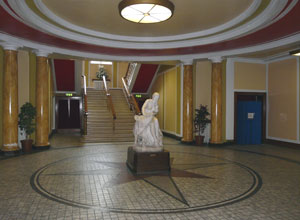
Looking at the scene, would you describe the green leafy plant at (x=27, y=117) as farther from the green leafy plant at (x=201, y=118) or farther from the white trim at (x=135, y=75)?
the white trim at (x=135, y=75)

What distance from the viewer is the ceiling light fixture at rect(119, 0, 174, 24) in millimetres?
5242

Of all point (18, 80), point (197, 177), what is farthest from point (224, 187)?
point (18, 80)

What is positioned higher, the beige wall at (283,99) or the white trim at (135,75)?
the white trim at (135,75)

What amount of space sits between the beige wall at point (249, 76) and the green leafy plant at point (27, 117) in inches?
302

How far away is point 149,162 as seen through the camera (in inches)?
220

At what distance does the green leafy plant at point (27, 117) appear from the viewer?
7941 millimetres

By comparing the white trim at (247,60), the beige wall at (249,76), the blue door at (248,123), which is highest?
the white trim at (247,60)

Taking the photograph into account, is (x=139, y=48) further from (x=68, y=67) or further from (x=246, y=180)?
(x=246, y=180)

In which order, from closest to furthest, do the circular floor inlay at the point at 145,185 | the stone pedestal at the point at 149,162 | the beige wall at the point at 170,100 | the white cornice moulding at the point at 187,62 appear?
the circular floor inlay at the point at 145,185 → the stone pedestal at the point at 149,162 → the white cornice moulding at the point at 187,62 → the beige wall at the point at 170,100

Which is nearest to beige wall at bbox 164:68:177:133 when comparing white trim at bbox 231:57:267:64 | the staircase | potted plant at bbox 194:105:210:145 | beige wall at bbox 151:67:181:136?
beige wall at bbox 151:67:181:136

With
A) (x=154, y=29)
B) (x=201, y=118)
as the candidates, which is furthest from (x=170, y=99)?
(x=154, y=29)

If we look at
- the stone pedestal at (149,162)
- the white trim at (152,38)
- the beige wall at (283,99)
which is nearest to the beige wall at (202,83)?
the white trim at (152,38)

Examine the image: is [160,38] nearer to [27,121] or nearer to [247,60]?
[247,60]

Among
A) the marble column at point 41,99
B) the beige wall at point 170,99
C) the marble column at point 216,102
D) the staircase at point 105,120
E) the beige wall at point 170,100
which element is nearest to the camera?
the marble column at point 41,99
